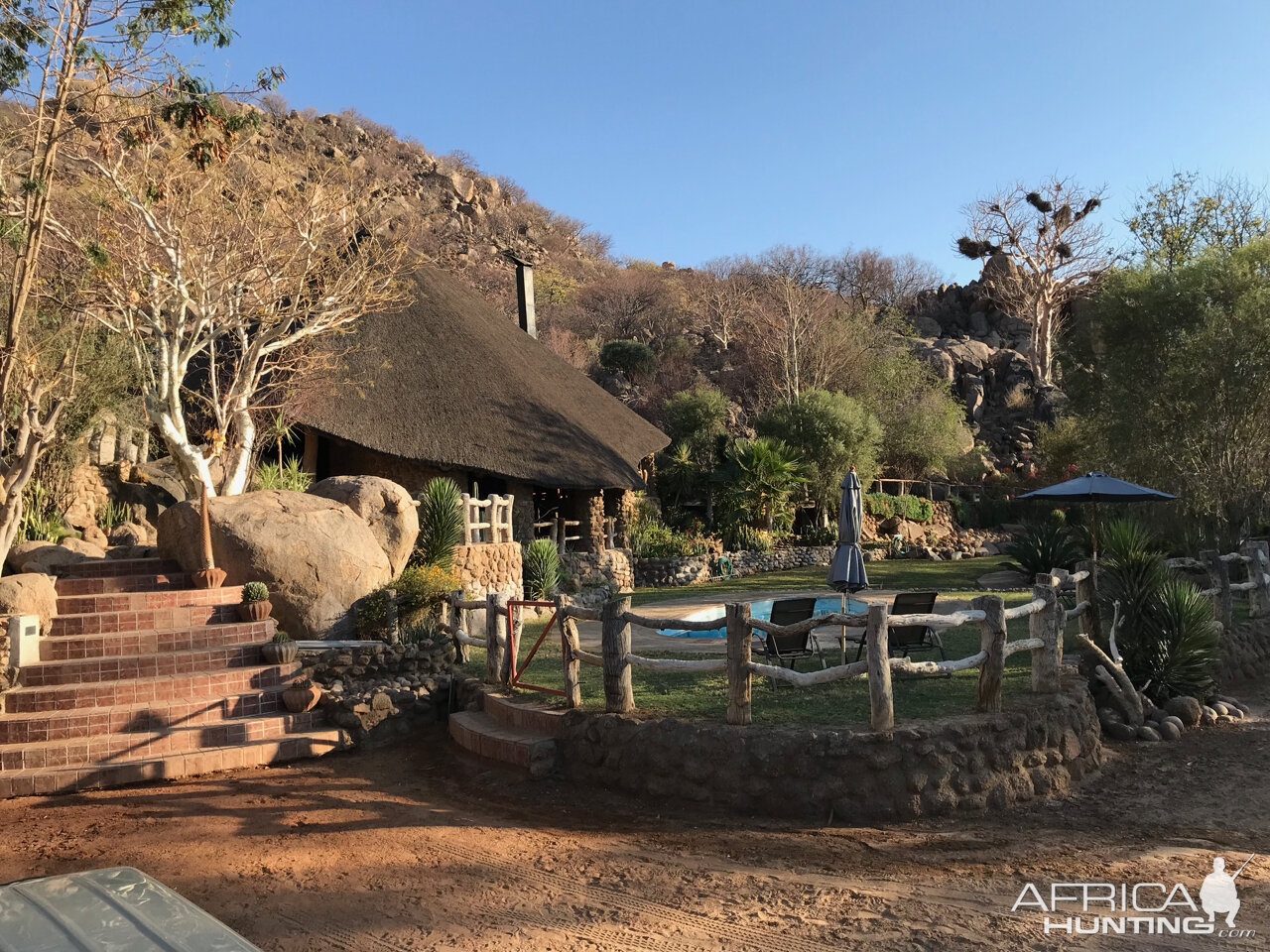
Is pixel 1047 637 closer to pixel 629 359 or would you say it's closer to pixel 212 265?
pixel 212 265

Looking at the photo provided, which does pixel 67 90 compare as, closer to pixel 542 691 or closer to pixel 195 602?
pixel 195 602

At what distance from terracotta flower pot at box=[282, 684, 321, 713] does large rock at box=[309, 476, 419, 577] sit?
3.18 m

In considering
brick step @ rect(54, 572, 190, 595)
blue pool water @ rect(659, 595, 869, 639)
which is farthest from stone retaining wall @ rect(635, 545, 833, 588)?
brick step @ rect(54, 572, 190, 595)

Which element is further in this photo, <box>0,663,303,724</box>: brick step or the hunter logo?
<box>0,663,303,724</box>: brick step

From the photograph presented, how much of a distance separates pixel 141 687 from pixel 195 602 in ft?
4.61

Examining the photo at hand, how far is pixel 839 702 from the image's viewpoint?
302 inches

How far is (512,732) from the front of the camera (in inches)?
309

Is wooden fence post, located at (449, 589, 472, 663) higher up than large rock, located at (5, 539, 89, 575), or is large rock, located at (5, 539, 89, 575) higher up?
large rock, located at (5, 539, 89, 575)

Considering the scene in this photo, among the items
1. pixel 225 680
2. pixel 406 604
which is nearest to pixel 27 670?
pixel 225 680

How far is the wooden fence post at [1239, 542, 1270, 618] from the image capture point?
12234mm

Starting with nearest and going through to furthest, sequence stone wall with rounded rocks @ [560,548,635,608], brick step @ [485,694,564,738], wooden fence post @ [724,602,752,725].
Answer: wooden fence post @ [724,602,752,725]
brick step @ [485,694,564,738]
stone wall with rounded rocks @ [560,548,635,608]

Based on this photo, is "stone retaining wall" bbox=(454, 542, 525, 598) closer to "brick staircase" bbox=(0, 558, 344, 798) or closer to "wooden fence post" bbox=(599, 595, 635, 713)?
"brick staircase" bbox=(0, 558, 344, 798)

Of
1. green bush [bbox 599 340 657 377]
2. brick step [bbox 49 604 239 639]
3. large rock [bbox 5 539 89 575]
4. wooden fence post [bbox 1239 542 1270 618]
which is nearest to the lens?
brick step [bbox 49 604 239 639]

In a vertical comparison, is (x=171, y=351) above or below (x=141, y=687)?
above
